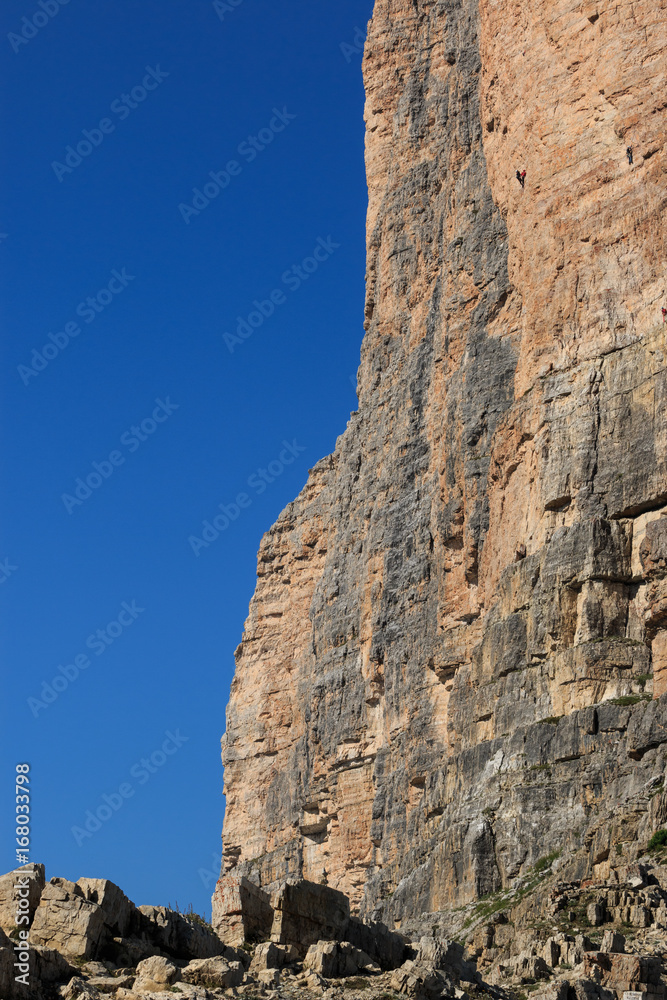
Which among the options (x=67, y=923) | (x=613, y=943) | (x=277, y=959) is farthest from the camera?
(x=613, y=943)

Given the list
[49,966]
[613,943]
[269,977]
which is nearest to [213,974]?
[269,977]

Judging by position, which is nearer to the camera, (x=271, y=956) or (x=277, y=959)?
(x=271, y=956)

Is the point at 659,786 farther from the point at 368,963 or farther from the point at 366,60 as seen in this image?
the point at 366,60

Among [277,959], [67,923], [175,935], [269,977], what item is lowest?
[269,977]

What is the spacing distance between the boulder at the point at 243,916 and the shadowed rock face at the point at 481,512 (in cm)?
2394

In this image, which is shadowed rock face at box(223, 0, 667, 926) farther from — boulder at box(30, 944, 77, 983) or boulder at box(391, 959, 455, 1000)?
boulder at box(30, 944, 77, 983)

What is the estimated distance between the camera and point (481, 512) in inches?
3398

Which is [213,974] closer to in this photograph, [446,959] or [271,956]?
[271,956]

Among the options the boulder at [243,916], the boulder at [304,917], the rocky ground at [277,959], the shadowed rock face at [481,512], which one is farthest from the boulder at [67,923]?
the shadowed rock face at [481,512]

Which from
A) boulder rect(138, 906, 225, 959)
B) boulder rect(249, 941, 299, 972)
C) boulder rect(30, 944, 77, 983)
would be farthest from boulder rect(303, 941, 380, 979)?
boulder rect(30, 944, 77, 983)

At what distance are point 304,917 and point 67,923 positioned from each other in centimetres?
606

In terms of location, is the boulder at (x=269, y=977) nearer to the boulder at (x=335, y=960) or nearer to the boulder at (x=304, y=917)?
the boulder at (x=335, y=960)

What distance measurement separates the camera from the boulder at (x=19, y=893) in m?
28.5

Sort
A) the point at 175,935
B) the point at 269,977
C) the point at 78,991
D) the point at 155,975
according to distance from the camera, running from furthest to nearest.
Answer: the point at 175,935, the point at 269,977, the point at 155,975, the point at 78,991
